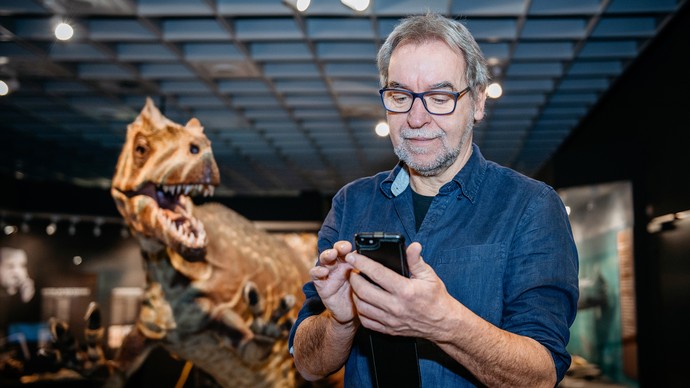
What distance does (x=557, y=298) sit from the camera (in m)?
1.22

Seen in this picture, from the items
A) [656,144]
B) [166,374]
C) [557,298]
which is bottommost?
[166,374]

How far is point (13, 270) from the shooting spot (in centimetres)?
850

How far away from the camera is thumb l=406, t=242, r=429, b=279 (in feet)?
3.22

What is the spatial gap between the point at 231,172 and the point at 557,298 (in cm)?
983

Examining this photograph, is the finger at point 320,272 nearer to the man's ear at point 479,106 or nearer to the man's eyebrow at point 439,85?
the man's eyebrow at point 439,85

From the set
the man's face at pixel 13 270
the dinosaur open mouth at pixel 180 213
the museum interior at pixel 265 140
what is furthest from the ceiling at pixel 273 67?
the dinosaur open mouth at pixel 180 213

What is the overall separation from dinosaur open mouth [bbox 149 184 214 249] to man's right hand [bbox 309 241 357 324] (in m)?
2.17

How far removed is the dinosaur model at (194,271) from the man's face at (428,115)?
1982 mm

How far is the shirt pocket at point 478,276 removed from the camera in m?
1.29

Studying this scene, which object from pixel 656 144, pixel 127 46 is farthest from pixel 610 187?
pixel 127 46

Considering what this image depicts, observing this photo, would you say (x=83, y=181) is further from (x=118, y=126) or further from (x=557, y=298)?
(x=557, y=298)

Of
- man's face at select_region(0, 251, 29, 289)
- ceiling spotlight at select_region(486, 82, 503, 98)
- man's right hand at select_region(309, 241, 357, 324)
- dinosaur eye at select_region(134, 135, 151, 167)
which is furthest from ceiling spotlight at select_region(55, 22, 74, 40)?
man's face at select_region(0, 251, 29, 289)

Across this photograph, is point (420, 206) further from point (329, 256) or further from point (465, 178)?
point (329, 256)

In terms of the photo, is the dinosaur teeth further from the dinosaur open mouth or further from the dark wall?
the dark wall
